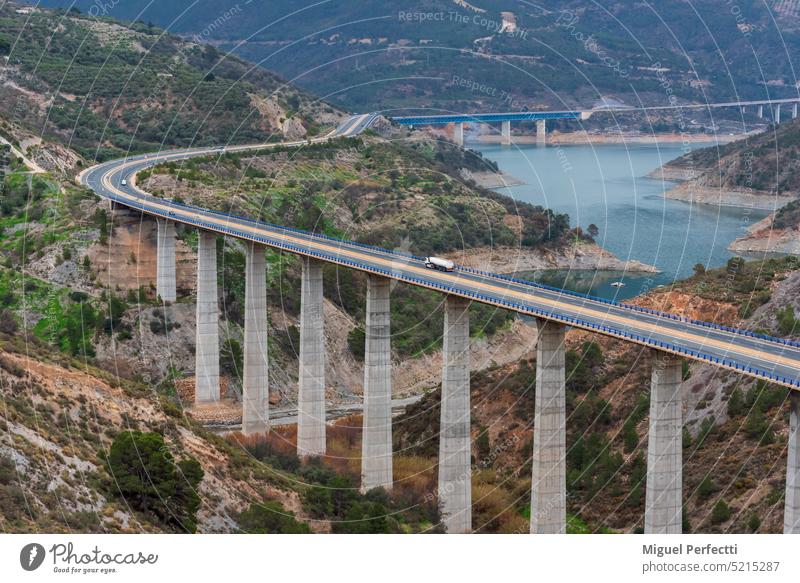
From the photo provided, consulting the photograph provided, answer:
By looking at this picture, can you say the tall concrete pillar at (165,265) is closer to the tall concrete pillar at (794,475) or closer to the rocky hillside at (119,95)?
the rocky hillside at (119,95)

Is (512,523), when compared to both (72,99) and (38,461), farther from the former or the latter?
(72,99)

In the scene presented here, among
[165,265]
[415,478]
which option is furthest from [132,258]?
[415,478]

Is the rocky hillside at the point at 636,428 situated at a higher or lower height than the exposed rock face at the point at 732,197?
lower

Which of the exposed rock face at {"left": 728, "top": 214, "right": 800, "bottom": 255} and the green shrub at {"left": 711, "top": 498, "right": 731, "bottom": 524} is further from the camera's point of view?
the exposed rock face at {"left": 728, "top": 214, "right": 800, "bottom": 255}

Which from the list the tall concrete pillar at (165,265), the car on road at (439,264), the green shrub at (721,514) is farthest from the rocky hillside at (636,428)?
the tall concrete pillar at (165,265)

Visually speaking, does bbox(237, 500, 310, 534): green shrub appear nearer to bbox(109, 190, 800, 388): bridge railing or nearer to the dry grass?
the dry grass

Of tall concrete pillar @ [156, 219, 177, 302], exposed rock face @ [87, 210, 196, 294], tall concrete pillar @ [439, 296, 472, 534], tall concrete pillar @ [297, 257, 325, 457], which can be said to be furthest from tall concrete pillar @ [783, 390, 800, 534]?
exposed rock face @ [87, 210, 196, 294]
